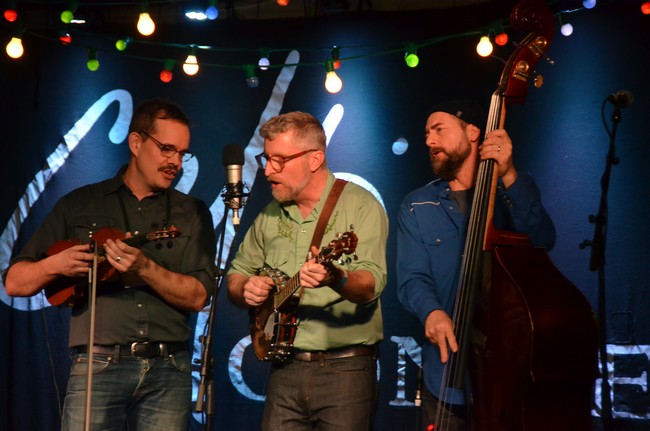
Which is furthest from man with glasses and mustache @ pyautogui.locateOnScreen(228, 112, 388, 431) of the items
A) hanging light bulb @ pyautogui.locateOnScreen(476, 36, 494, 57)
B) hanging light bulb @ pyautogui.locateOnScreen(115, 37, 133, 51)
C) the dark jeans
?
hanging light bulb @ pyautogui.locateOnScreen(115, 37, 133, 51)

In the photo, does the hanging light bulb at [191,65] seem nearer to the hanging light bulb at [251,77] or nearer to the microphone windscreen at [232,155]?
the hanging light bulb at [251,77]

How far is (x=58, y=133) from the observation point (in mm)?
6027

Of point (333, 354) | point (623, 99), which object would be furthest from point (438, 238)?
point (623, 99)

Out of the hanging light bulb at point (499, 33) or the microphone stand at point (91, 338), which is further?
the hanging light bulb at point (499, 33)

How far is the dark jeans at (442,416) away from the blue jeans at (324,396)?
24 centimetres

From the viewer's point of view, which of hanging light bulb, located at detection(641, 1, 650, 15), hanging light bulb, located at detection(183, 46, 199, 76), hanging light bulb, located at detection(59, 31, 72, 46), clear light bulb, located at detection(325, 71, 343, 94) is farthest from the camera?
hanging light bulb, located at detection(59, 31, 72, 46)

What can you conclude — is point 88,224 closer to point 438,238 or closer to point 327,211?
point 327,211

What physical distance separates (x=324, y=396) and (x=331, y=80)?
242cm

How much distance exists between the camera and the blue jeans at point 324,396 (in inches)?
131

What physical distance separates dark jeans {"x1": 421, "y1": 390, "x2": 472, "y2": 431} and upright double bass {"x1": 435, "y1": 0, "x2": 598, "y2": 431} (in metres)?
0.27

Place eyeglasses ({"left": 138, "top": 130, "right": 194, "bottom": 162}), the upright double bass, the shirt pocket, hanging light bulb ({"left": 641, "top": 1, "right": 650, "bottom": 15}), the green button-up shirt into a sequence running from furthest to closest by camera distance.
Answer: hanging light bulb ({"left": 641, "top": 1, "right": 650, "bottom": 15}), eyeglasses ({"left": 138, "top": 130, "right": 194, "bottom": 162}), the shirt pocket, the green button-up shirt, the upright double bass

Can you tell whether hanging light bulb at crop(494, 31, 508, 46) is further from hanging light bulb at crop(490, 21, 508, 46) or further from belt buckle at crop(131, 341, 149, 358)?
belt buckle at crop(131, 341, 149, 358)

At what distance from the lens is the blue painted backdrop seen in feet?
16.2

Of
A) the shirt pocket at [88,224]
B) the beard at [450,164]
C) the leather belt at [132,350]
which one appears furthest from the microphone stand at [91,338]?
the beard at [450,164]
